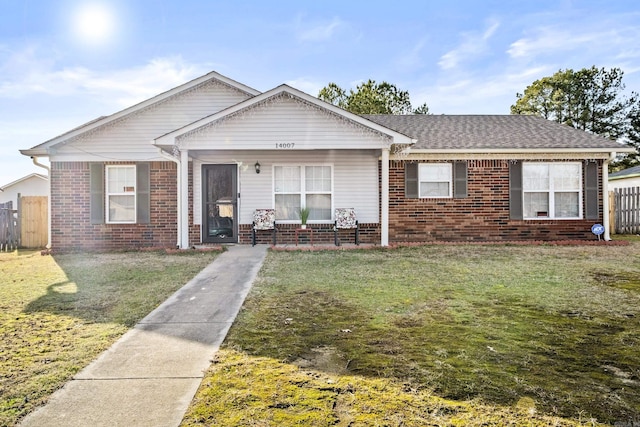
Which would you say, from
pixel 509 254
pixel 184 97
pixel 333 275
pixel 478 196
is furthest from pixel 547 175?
pixel 184 97

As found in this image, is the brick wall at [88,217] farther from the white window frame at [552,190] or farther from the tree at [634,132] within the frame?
the tree at [634,132]

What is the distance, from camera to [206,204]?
12.1m

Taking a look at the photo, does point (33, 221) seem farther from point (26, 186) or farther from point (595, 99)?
point (595, 99)

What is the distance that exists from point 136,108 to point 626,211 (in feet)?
58.5

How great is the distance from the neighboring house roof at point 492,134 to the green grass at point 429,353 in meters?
5.96

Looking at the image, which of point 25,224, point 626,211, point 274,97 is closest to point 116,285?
point 274,97

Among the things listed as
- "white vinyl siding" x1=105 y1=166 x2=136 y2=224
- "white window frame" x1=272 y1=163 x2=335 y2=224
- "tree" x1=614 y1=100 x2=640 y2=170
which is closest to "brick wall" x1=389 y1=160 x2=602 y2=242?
"white window frame" x1=272 y1=163 x2=335 y2=224

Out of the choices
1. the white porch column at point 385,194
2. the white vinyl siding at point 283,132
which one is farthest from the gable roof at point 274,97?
the white porch column at point 385,194

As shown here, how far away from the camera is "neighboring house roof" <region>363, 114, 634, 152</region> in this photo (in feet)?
40.0

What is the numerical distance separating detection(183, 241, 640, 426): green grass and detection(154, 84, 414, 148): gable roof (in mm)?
4540

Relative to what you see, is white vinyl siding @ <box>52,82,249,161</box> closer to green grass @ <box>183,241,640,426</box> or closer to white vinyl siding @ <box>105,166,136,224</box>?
white vinyl siding @ <box>105,166,136,224</box>

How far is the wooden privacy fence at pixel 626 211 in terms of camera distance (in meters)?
15.9

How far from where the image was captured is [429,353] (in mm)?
3553

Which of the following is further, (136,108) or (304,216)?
(136,108)
